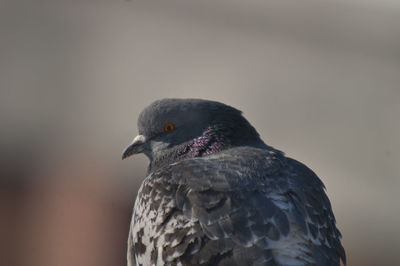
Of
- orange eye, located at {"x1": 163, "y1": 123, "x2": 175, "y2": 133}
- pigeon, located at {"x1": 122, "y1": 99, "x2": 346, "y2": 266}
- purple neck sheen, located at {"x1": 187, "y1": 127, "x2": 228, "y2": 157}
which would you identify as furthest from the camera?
orange eye, located at {"x1": 163, "y1": 123, "x2": 175, "y2": 133}

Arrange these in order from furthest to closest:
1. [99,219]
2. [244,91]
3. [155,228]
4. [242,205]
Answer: [244,91] < [99,219] < [155,228] < [242,205]

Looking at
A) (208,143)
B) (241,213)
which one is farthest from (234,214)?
(208,143)

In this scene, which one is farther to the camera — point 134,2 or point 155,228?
point 134,2

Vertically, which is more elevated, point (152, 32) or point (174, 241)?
point (152, 32)

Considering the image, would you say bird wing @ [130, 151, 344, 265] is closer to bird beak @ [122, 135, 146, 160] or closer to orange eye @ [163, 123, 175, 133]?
orange eye @ [163, 123, 175, 133]

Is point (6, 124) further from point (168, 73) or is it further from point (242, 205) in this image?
point (242, 205)

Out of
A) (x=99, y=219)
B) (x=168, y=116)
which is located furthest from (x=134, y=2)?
(x=168, y=116)

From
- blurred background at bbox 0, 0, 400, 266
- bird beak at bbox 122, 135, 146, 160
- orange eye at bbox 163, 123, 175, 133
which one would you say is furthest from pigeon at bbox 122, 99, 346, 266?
blurred background at bbox 0, 0, 400, 266

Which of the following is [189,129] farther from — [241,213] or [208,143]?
[241,213]

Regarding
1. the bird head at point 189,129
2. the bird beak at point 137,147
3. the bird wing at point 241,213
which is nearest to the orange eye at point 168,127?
the bird head at point 189,129
